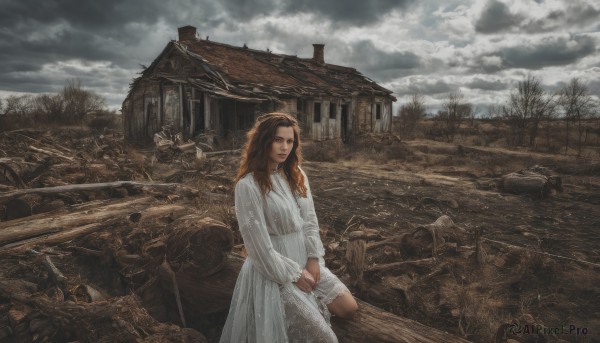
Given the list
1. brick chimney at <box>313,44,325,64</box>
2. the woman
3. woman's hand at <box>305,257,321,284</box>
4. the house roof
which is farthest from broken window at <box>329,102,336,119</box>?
woman's hand at <box>305,257,321,284</box>

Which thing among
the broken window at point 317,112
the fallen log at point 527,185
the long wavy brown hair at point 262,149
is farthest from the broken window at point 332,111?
the long wavy brown hair at point 262,149

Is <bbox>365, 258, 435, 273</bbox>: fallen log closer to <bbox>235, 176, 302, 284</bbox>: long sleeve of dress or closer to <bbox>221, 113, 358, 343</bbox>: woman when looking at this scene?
<bbox>221, 113, 358, 343</bbox>: woman

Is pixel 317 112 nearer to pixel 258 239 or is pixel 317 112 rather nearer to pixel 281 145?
pixel 281 145

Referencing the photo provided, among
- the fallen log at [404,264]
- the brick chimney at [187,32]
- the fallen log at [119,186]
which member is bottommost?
the fallen log at [404,264]

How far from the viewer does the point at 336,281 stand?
272cm

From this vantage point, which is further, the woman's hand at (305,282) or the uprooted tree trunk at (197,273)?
the uprooted tree trunk at (197,273)

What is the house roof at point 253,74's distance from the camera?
54.7ft

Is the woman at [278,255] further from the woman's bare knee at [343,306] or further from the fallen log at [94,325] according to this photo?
the fallen log at [94,325]

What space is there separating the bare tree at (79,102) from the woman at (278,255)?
31894 millimetres

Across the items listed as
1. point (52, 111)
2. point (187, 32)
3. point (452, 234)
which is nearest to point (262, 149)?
point (452, 234)

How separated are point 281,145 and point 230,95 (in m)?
13.6

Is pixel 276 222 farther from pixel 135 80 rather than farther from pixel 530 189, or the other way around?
pixel 135 80

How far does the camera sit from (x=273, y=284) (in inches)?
96.2

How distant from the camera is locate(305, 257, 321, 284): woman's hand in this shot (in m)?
2.73
